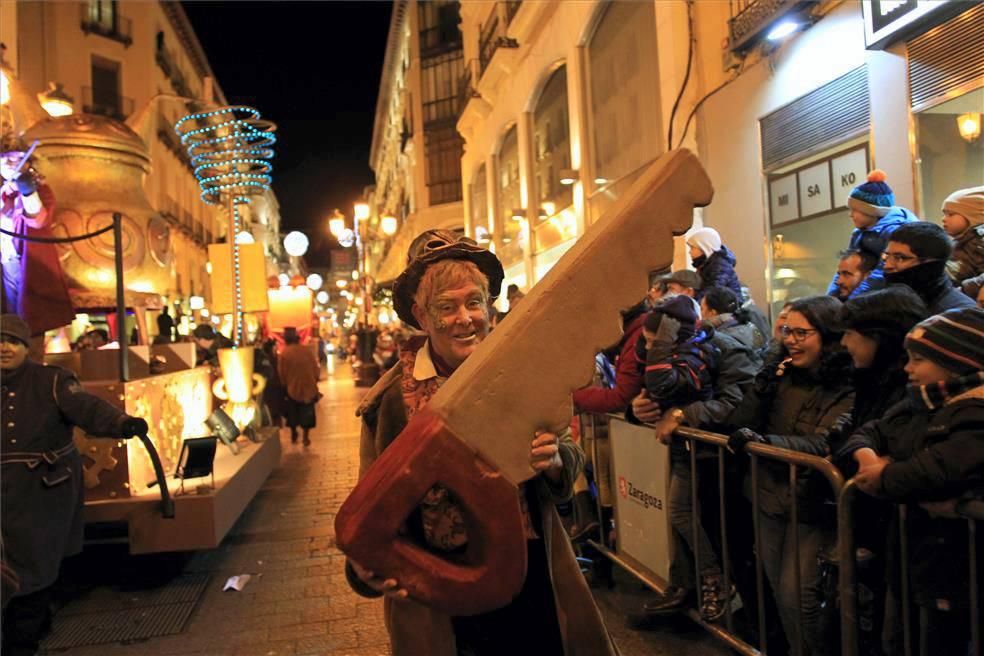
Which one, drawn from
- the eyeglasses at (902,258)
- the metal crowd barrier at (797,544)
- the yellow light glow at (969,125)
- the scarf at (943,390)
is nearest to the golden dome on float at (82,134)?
the metal crowd barrier at (797,544)

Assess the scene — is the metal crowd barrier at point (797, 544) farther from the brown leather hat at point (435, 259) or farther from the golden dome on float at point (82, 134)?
the golden dome on float at point (82, 134)

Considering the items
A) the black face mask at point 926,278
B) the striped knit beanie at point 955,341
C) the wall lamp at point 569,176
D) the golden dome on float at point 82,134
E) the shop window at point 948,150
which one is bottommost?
the striped knit beanie at point 955,341

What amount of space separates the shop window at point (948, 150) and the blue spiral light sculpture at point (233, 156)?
731cm

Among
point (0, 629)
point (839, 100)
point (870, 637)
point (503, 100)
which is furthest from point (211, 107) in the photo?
point (503, 100)

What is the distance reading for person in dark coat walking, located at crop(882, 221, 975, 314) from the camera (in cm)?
306

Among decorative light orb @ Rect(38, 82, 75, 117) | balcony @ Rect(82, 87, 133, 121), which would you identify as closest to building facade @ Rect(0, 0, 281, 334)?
balcony @ Rect(82, 87, 133, 121)

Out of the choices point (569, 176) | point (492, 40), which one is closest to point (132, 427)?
point (569, 176)

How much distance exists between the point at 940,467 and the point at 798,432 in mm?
1019

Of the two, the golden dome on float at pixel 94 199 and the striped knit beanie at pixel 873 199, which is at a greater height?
the golden dome on float at pixel 94 199

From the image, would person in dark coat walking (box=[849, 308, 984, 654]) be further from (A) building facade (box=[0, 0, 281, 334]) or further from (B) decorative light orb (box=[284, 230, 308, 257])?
(A) building facade (box=[0, 0, 281, 334])

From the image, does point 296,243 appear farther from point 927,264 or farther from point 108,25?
point 927,264

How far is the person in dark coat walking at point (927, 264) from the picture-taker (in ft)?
10.0

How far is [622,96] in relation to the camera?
36.9 ft

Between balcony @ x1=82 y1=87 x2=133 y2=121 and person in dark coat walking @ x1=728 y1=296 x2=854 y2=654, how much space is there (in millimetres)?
28798
